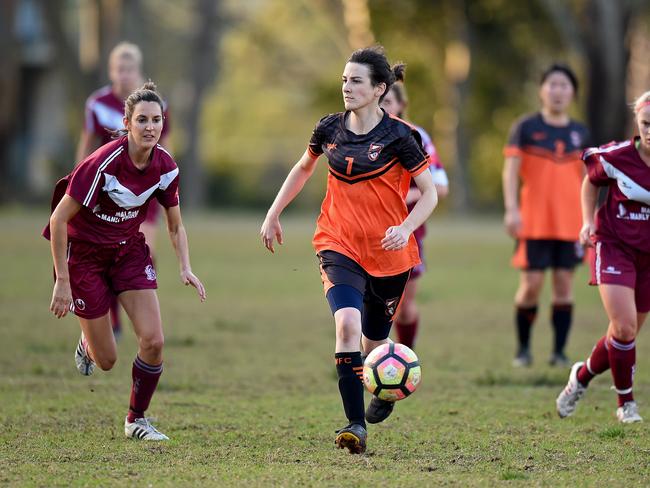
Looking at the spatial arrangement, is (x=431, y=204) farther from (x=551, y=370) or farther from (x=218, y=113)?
(x=218, y=113)

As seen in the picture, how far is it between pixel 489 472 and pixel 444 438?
90 cm

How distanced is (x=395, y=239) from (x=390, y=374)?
2.34 feet

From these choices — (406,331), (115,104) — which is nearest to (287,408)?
(406,331)

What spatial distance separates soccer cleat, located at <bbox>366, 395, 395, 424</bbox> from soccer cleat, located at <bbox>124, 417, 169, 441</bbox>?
1105 millimetres

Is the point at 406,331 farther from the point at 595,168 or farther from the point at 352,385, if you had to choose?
the point at 352,385

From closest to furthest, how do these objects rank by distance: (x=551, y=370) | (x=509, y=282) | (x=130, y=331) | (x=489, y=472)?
(x=489, y=472) → (x=551, y=370) → (x=130, y=331) → (x=509, y=282)

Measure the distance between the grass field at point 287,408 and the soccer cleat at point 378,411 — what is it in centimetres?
15

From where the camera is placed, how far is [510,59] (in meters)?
35.2

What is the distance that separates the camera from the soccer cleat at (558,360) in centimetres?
961

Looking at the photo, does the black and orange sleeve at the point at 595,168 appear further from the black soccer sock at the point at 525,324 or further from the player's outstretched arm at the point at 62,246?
the player's outstretched arm at the point at 62,246

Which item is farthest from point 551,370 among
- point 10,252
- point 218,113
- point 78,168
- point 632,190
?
point 218,113

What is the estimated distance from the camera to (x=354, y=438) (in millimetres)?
5895

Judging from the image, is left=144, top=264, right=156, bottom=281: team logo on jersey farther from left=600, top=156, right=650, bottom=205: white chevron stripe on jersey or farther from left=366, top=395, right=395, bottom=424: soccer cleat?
left=600, top=156, right=650, bottom=205: white chevron stripe on jersey

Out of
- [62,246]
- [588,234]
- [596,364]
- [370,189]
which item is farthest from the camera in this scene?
[596,364]
